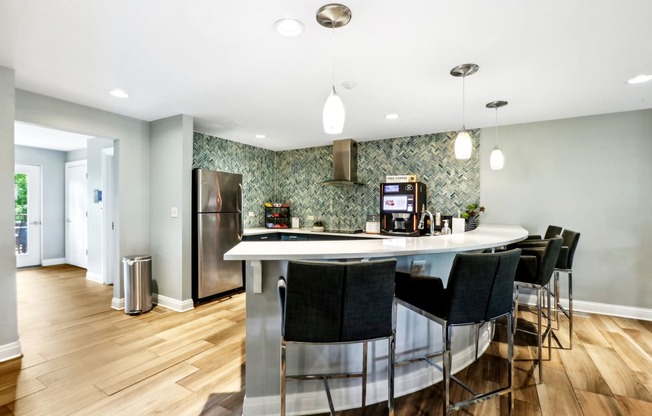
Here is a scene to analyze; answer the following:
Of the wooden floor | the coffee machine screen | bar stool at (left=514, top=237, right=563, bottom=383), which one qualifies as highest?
the coffee machine screen

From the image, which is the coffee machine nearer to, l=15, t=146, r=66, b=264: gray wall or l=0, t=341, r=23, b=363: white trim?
l=0, t=341, r=23, b=363: white trim

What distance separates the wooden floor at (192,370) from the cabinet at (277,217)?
222 cm

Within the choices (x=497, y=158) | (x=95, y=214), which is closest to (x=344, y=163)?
(x=497, y=158)

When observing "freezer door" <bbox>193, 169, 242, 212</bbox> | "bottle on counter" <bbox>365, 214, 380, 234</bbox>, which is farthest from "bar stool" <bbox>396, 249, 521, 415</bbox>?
"freezer door" <bbox>193, 169, 242, 212</bbox>

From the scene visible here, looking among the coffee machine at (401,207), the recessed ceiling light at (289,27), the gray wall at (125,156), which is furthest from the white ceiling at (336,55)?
the coffee machine at (401,207)

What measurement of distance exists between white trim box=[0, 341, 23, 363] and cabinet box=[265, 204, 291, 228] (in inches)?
138

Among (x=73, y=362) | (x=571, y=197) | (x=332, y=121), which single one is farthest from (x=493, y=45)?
(x=73, y=362)

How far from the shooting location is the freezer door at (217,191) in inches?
150

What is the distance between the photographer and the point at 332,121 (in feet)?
5.70

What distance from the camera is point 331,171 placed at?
17.6 feet

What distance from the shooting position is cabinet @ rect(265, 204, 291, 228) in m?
5.52

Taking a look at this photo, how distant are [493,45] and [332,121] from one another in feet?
4.31

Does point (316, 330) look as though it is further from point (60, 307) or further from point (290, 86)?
point (60, 307)

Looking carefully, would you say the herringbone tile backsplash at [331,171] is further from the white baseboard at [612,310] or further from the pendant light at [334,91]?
the pendant light at [334,91]
